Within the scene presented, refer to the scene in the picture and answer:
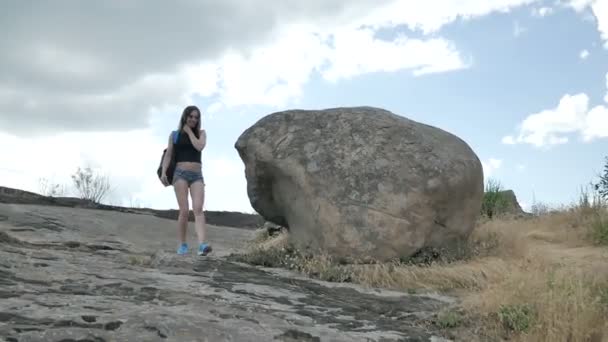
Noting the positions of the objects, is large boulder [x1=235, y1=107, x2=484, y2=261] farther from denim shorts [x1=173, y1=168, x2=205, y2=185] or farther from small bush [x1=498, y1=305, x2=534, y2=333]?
small bush [x1=498, y1=305, x2=534, y2=333]

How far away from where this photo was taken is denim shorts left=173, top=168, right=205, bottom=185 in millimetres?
7491

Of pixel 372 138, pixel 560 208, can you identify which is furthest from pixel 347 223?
pixel 560 208

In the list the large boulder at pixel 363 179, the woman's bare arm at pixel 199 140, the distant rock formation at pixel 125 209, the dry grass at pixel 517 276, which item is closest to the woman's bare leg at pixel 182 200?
the woman's bare arm at pixel 199 140

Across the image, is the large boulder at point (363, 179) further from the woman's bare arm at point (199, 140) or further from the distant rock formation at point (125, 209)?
the distant rock formation at point (125, 209)

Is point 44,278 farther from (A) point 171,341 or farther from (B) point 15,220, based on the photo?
(B) point 15,220

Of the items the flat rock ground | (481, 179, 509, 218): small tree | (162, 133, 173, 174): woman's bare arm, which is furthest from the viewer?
(481, 179, 509, 218): small tree

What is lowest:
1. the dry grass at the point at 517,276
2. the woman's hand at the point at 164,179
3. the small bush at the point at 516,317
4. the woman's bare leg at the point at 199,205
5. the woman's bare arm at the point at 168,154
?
the small bush at the point at 516,317

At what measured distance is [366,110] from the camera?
27.7 feet

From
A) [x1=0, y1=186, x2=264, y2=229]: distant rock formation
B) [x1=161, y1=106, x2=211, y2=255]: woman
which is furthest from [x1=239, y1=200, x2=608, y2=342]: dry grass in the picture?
[x1=0, y1=186, x2=264, y2=229]: distant rock formation

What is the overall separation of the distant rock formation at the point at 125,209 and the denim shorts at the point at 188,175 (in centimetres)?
700

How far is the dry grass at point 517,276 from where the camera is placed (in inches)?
180

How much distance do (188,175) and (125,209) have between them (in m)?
9.35

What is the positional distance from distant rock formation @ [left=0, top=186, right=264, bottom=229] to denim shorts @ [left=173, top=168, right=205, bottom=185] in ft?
23.0

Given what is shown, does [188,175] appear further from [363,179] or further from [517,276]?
[517,276]
